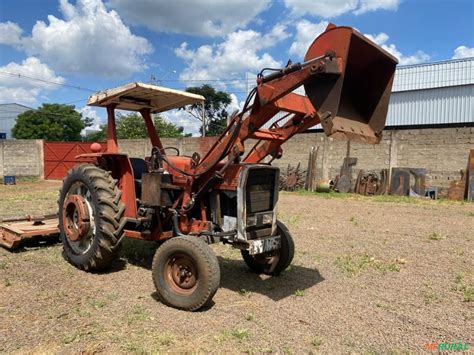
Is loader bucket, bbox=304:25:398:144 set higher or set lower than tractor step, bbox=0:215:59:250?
higher

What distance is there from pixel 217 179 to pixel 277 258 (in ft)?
4.10

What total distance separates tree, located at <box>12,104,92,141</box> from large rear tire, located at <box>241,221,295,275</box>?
49.1 meters

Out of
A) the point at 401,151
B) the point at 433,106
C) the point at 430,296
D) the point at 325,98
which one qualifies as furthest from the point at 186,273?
the point at 433,106

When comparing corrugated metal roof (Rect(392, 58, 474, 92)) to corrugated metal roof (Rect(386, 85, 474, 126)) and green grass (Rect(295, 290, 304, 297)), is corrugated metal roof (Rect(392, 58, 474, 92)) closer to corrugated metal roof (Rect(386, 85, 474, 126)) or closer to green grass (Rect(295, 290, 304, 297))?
corrugated metal roof (Rect(386, 85, 474, 126))

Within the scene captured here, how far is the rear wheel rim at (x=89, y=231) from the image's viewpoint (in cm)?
510

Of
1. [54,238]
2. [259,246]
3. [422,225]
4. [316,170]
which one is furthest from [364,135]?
[316,170]

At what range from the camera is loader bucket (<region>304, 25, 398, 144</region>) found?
3443 mm

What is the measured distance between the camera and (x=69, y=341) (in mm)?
3262

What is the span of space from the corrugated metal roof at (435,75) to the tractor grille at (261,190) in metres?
24.1

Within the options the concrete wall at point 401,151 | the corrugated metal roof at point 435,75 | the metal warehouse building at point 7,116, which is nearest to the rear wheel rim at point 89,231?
the concrete wall at point 401,151

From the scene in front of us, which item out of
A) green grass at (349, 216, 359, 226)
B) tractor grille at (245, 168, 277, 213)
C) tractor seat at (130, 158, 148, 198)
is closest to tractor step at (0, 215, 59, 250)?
tractor seat at (130, 158, 148, 198)

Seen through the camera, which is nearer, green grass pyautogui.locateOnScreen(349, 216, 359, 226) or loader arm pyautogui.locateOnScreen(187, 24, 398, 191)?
loader arm pyautogui.locateOnScreen(187, 24, 398, 191)

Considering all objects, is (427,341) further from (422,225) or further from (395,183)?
(395,183)

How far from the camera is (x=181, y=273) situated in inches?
162
